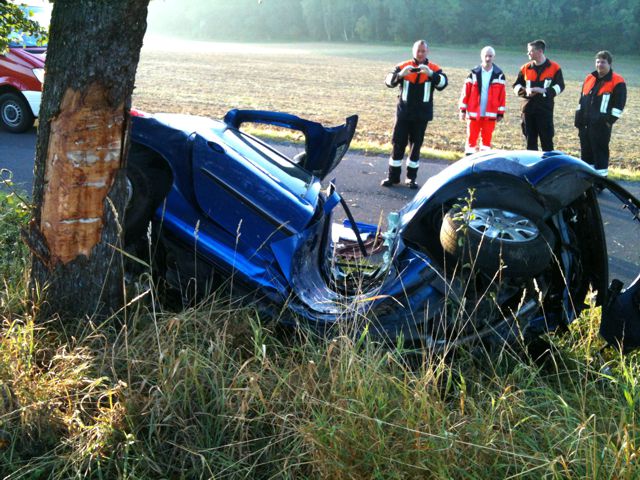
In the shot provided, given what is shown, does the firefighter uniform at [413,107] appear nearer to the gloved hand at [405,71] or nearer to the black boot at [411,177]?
the gloved hand at [405,71]

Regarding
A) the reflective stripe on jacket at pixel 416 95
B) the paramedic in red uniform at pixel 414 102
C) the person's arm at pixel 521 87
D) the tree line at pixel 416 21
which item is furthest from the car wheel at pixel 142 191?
the tree line at pixel 416 21

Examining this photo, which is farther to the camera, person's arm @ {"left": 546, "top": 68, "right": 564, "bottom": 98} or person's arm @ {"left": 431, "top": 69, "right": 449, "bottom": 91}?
person's arm @ {"left": 546, "top": 68, "right": 564, "bottom": 98}

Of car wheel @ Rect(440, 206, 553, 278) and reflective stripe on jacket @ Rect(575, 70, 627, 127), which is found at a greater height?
reflective stripe on jacket @ Rect(575, 70, 627, 127)

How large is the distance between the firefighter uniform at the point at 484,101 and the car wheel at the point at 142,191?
290 inches

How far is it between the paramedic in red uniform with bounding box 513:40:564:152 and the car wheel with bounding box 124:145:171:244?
7495 millimetres

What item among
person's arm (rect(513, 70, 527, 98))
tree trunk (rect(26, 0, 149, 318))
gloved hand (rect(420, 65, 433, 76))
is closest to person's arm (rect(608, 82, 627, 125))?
person's arm (rect(513, 70, 527, 98))

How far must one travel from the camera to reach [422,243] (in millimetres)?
3508

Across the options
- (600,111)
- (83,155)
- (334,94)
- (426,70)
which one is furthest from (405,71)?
(334,94)

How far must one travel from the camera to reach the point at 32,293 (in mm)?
3164

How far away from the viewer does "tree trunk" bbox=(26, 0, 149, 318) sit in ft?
9.57

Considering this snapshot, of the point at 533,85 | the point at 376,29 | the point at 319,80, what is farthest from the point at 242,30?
the point at 533,85

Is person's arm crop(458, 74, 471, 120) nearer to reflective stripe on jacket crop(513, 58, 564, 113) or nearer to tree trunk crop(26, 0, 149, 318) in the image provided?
reflective stripe on jacket crop(513, 58, 564, 113)

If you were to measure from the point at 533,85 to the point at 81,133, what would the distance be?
8294 mm

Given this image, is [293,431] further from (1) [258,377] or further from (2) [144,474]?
(2) [144,474]
